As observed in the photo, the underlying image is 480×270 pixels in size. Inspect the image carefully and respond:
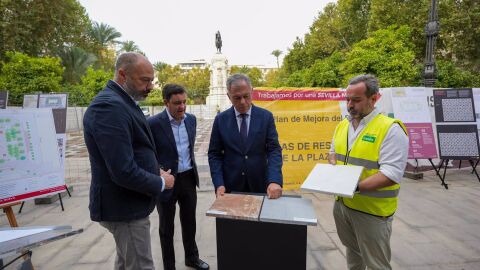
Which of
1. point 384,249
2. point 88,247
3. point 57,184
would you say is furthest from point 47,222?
point 384,249

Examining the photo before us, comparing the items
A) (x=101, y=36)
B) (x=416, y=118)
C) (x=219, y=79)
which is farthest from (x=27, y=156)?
(x=101, y=36)

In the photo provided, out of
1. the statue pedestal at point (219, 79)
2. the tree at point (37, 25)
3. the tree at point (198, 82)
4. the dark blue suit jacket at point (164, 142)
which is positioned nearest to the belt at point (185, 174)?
the dark blue suit jacket at point (164, 142)

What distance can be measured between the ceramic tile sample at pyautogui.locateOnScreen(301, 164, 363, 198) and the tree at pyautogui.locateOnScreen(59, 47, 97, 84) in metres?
29.1

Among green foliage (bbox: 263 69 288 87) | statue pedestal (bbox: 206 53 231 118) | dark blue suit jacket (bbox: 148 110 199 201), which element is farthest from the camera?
green foliage (bbox: 263 69 288 87)

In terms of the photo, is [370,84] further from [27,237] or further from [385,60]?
[385,60]

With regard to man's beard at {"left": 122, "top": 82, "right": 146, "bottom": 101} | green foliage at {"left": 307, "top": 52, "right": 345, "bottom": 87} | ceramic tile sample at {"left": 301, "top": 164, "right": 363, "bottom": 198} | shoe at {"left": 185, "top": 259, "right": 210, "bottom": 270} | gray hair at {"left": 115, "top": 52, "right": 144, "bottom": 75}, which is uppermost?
green foliage at {"left": 307, "top": 52, "right": 345, "bottom": 87}

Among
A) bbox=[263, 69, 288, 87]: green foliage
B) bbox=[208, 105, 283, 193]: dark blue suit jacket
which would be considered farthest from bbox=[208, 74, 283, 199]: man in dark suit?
bbox=[263, 69, 288, 87]: green foliage

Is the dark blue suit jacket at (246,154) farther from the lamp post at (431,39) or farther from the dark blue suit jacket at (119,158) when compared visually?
the lamp post at (431,39)

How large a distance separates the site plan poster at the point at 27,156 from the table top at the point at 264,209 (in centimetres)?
257

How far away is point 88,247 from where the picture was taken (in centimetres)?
327

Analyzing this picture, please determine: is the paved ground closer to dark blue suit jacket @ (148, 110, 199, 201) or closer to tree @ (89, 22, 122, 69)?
dark blue suit jacket @ (148, 110, 199, 201)

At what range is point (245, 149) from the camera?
2217mm

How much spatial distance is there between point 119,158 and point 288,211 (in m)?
0.98

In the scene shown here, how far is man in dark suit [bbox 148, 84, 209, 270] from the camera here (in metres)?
2.55
